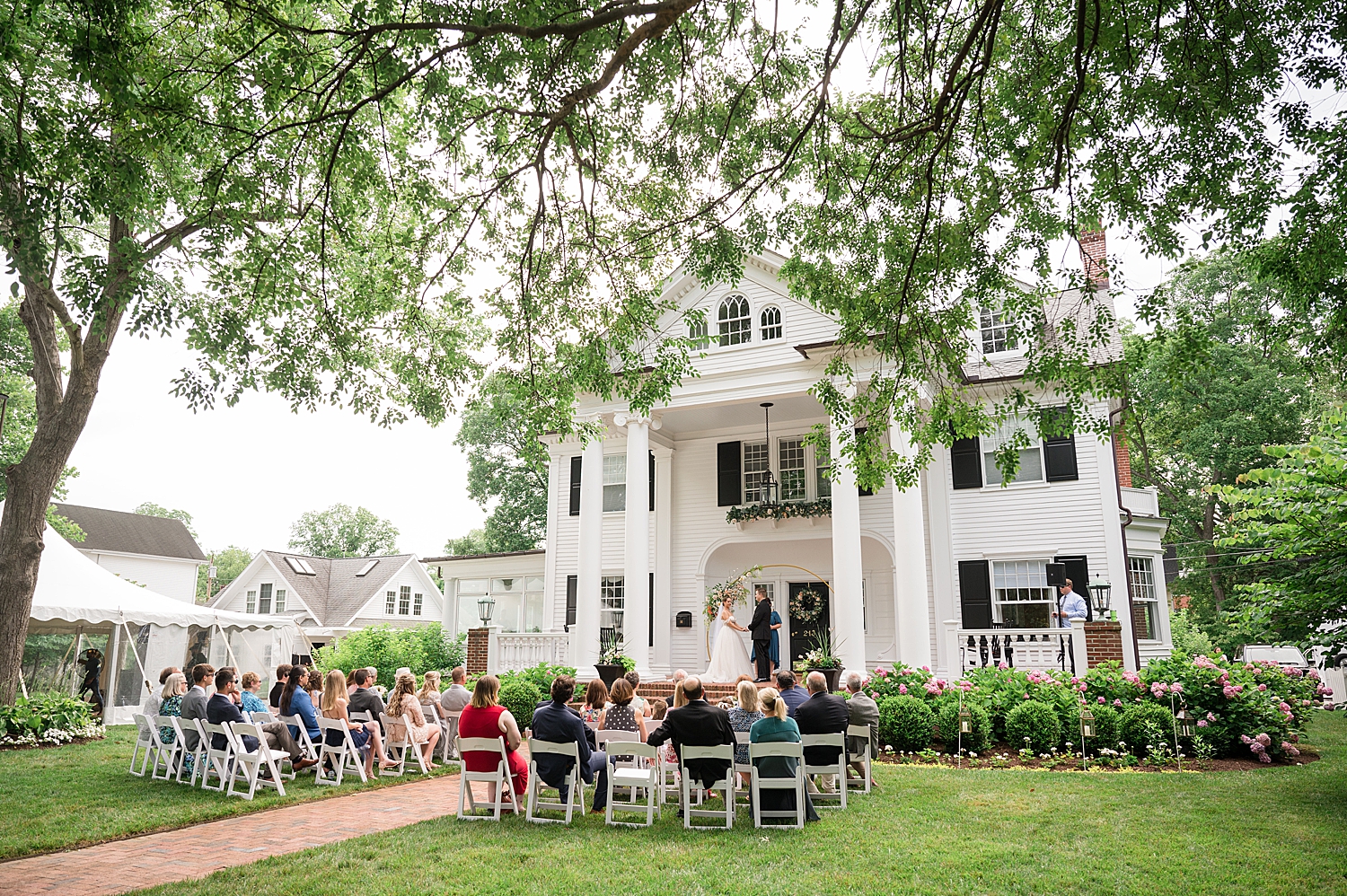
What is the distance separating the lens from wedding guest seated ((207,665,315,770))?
9359mm

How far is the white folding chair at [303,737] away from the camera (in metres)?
9.96

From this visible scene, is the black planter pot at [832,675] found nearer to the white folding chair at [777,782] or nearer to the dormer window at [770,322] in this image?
the white folding chair at [777,782]

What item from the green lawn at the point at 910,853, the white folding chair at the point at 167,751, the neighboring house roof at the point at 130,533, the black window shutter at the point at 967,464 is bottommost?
the green lawn at the point at 910,853

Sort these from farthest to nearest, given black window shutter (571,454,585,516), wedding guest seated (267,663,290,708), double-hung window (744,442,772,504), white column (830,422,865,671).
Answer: black window shutter (571,454,585,516) → double-hung window (744,442,772,504) → white column (830,422,865,671) → wedding guest seated (267,663,290,708)

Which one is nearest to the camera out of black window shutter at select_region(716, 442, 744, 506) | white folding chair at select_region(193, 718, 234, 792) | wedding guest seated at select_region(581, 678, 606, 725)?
wedding guest seated at select_region(581, 678, 606, 725)

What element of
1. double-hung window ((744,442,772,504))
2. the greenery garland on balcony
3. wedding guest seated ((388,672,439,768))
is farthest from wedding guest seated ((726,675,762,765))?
double-hung window ((744,442,772,504))

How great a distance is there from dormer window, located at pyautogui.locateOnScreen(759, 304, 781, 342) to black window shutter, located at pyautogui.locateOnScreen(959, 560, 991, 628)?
622cm

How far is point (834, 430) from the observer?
1606cm

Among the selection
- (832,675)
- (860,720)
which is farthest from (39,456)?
(860,720)

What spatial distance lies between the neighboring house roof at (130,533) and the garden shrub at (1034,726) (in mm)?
41458

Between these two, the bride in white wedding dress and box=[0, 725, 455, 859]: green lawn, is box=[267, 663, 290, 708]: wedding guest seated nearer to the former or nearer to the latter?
box=[0, 725, 455, 859]: green lawn

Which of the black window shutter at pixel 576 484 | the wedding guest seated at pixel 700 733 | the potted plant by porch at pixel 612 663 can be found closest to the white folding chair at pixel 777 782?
the wedding guest seated at pixel 700 733

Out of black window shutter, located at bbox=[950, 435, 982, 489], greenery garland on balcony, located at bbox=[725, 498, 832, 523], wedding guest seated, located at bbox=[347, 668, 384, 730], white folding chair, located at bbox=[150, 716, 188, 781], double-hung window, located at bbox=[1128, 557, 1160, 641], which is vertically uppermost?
black window shutter, located at bbox=[950, 435, 982, 489]

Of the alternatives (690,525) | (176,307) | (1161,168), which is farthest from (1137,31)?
(690,525)
